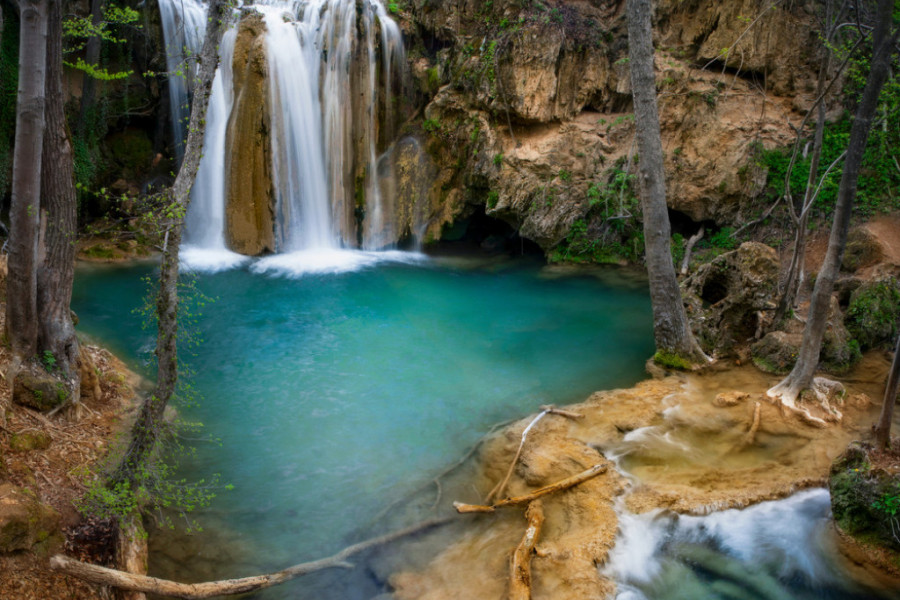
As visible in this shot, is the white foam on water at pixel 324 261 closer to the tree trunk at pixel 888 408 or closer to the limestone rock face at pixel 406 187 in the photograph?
the limestone rock face at pixel 406 187

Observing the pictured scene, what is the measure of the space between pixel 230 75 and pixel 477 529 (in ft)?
43.4

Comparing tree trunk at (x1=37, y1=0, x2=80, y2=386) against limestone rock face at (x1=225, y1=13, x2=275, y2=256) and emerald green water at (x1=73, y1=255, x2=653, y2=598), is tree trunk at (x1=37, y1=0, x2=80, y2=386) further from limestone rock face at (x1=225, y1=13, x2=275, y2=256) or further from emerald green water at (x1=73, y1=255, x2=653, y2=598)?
limestone rock face at (x1=225, y1=13, x2=275, y2=256)

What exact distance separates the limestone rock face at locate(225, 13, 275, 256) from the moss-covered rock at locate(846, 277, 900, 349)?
12.4 m

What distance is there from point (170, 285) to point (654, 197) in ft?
20.1

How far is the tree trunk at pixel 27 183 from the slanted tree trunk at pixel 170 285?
1.67 metres

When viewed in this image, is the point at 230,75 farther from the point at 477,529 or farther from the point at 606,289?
the point at 477,529

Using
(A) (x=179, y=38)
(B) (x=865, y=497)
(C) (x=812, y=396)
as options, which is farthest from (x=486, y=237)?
(B) (x=865, y=497)

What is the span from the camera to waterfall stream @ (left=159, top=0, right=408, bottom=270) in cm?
1496

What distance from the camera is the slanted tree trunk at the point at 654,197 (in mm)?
7750

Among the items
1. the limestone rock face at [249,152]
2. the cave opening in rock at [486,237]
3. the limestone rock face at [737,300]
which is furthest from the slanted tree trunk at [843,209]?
the limestone rock face at [249,152]

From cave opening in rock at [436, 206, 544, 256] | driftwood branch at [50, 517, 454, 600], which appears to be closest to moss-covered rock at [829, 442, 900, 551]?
driftwood branch at [50, 517, 454, 600]

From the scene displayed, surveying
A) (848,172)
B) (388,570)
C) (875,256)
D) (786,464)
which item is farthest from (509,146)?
(388,570)

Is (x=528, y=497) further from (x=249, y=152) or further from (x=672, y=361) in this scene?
(x=249, y=152)

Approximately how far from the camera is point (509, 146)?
15.1 m
